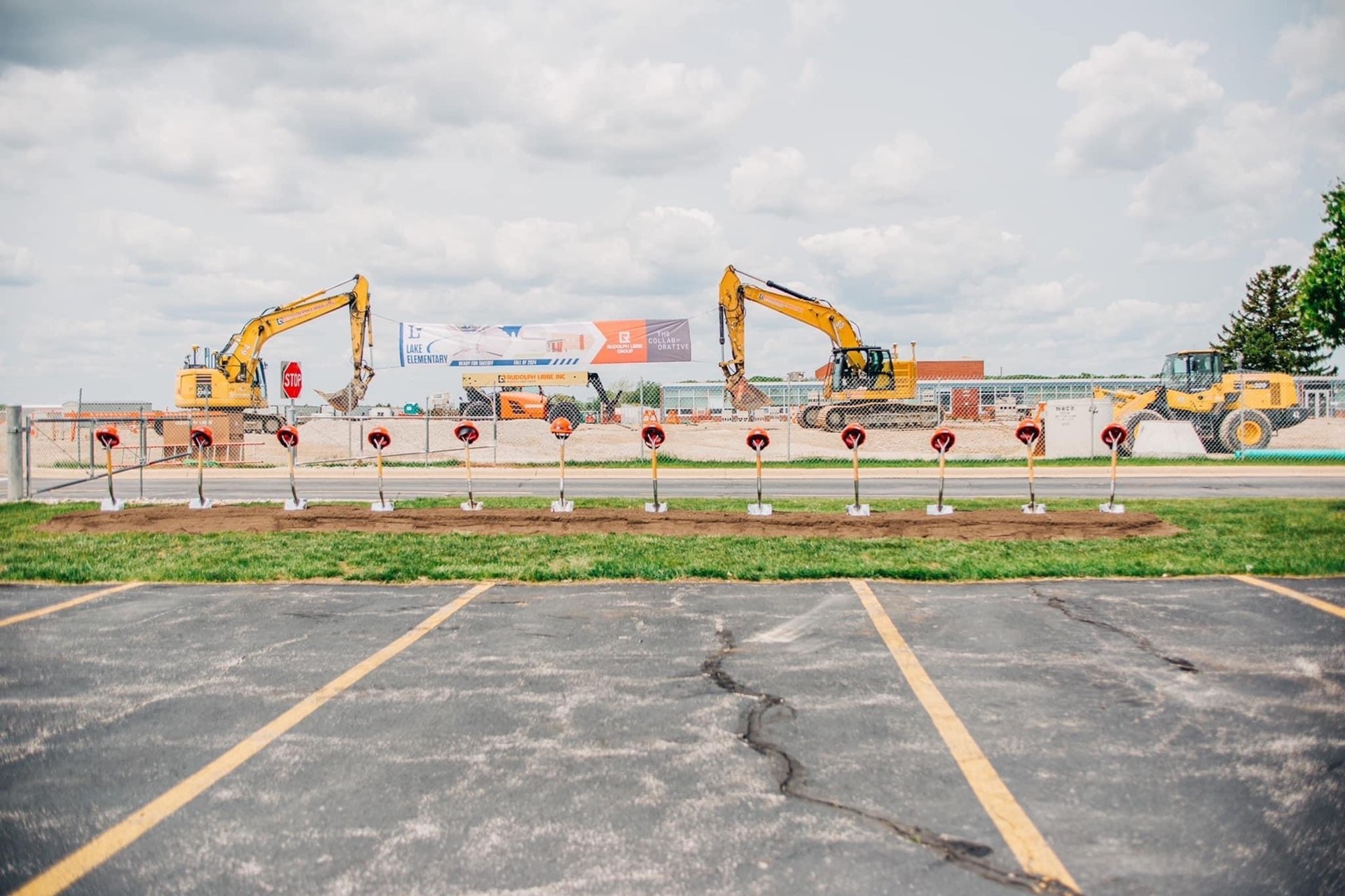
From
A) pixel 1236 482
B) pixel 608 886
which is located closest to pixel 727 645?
pixel 608 886

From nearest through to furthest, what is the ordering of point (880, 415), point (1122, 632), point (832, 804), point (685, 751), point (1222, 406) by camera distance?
point (832, 804) → point (685, 751) → point (1122, 632) → point (1222, 406) → point (880, 415)

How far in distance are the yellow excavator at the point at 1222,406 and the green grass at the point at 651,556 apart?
19.0m

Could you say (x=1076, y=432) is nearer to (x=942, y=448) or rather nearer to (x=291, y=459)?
(x=942, y=448)

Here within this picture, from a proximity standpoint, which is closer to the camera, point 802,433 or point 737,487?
point 737,487

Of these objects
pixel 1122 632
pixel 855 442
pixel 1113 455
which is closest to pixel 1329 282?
pixel 1113 455

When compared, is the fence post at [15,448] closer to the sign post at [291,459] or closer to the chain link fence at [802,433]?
the chain link fence at [802,433]

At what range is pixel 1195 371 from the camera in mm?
31047

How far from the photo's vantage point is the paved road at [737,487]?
18.0 meters

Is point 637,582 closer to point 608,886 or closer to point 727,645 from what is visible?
point 727,645

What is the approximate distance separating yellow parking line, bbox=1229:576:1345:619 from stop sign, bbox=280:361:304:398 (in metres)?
26.4

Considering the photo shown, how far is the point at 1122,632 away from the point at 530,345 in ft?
106

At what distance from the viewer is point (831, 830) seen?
3.40 m

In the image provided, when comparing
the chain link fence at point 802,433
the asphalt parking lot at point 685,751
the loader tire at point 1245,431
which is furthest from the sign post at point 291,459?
the loader tire at point 1245,431

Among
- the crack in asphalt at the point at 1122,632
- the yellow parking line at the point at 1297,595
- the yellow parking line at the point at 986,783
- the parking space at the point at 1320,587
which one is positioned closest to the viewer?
the yellow parking line at the point at 986,783
